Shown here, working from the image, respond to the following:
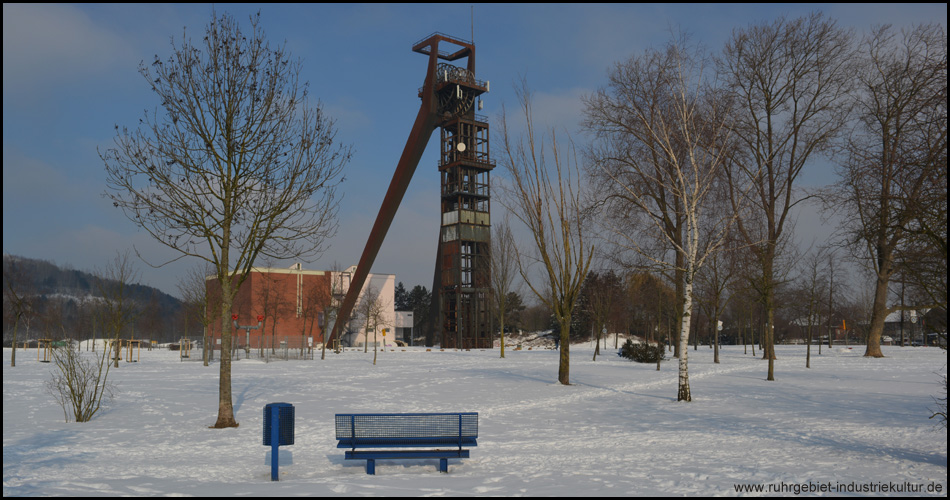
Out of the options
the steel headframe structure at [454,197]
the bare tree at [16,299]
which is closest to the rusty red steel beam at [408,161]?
the steel headframe structure at [454,197]

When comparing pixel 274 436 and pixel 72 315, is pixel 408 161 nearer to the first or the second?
pixel 274 436

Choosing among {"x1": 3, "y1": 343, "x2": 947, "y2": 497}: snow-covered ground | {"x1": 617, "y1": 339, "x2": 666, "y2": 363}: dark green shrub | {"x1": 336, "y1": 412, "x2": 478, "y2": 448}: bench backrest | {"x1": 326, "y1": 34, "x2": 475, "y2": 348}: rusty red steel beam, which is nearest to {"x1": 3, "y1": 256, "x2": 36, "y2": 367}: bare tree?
{"x1": 3, "y1": 343, "x2": 947, "y2": 497}: snow-covered ground

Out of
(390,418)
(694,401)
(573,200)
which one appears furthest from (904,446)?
(573,200)

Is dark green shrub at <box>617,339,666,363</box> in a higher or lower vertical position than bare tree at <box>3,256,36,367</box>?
lower

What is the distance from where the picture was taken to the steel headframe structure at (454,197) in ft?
190

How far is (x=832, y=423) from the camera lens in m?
13.0

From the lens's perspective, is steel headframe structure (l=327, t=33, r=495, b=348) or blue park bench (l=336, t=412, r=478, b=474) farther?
steel headframe structure (l=327, t=33, r=495, b=348)

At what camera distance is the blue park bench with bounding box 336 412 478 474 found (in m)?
9.14

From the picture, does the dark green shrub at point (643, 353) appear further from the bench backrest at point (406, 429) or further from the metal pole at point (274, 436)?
the metal pole at point (274, 436)

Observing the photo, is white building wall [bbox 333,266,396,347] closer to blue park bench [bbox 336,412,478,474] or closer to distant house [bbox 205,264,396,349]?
distant house [bbox 205,264,396,349]

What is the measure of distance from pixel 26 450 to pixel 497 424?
27.4 feet

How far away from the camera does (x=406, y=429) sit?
9469 millimetres

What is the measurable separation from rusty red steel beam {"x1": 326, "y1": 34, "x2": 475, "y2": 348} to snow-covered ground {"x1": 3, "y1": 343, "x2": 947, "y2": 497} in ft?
121

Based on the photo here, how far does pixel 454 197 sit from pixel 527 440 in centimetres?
4861
